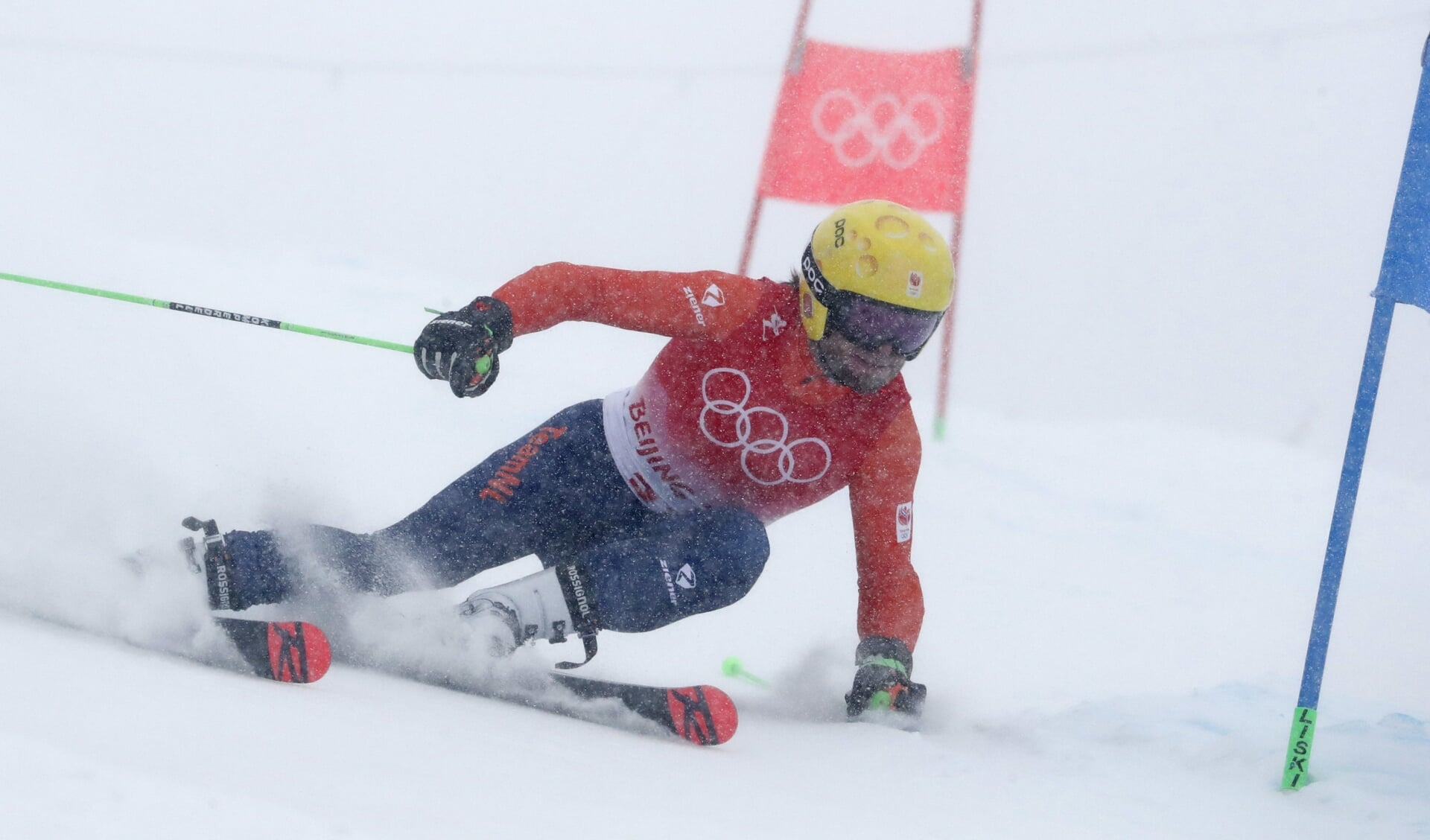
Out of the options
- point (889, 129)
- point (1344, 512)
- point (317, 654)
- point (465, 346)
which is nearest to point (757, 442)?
point (465, 346)

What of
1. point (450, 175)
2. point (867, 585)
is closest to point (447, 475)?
point (867, 585)

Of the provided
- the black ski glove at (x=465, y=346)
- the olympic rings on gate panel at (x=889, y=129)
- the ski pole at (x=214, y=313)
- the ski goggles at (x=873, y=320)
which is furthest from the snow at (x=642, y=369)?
the olympic rings on gate panel at (x=889, y=129)

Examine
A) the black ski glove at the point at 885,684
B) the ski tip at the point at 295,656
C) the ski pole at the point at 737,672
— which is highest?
the black ski glove at the point at 885,684

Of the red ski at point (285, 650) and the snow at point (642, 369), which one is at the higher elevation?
the snow at point (642, 369)

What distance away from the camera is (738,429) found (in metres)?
2.45

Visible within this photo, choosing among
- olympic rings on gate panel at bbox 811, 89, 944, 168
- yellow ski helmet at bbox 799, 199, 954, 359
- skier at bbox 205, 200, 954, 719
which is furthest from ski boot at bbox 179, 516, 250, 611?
olympic rings on gate panel at bbox 811, 89, 944, 168

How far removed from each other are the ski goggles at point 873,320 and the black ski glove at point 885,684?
0.61 m

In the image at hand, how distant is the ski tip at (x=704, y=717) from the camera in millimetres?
2082

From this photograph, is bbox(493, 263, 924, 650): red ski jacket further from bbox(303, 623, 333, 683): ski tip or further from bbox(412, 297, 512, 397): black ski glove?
bbox(303, 623, 333, 683): ski tip

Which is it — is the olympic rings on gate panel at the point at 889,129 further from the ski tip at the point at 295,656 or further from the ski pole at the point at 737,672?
the ski tip at the point at 295,656

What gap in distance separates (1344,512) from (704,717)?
4.39 feet

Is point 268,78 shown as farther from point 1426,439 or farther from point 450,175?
point 1426,439

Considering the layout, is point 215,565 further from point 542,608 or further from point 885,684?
point 885,684

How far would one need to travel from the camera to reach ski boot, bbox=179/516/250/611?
2.12 meters
